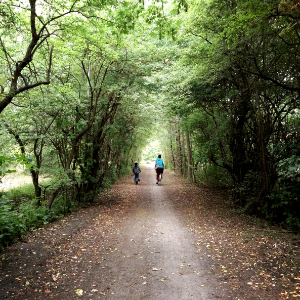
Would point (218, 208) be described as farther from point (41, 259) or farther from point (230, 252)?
point (41, 259)

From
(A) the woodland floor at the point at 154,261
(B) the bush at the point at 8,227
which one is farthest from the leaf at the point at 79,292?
(B) the bush at the point at 8,227

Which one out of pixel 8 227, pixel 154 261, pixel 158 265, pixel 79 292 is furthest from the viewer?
pixel 8 227

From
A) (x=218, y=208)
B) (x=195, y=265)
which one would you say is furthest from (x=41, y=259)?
(x=218, y=208)

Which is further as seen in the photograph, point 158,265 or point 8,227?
point 8,227

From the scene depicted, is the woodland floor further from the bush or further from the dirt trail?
the bush

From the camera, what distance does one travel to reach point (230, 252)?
5598mm

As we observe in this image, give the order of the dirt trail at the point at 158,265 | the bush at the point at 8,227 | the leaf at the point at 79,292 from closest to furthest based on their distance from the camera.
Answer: the leaf at the point at 79,292 < the dirt trail at the point at 158,265 < the bush at the point at 8,227

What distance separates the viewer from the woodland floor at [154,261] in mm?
3998

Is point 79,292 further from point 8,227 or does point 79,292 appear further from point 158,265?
point 8,227

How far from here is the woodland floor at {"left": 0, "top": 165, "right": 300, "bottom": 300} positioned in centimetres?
400

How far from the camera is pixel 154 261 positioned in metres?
5.21

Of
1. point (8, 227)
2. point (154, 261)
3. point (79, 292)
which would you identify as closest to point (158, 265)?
point (154, 261)

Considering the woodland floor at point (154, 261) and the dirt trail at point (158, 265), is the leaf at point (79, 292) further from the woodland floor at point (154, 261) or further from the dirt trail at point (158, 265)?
the dirt trail at point (158, 265)

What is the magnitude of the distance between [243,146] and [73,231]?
23.0ft
